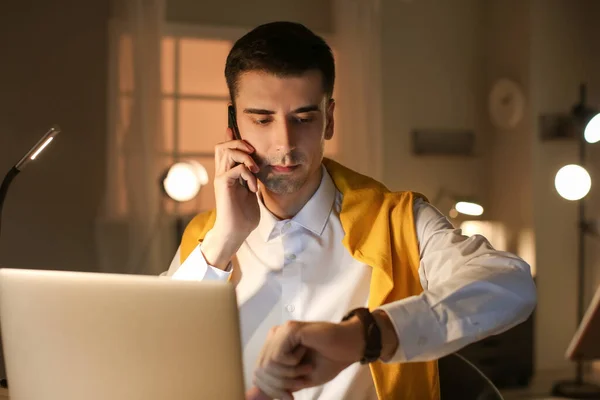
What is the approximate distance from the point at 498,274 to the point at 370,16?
3.67 metres

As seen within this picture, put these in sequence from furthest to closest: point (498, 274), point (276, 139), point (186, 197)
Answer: point (186, 197)
point (276, 139)
point (498, 274)

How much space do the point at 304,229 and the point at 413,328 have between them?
2.17ft

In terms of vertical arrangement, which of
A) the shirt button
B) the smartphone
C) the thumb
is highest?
the smartphone

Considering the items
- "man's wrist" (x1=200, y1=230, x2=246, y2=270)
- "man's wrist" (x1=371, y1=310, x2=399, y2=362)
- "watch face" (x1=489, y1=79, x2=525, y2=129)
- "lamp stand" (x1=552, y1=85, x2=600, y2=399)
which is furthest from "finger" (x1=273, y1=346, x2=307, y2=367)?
"watch face" (x1=489, y1=79, x2=525, y2=129)

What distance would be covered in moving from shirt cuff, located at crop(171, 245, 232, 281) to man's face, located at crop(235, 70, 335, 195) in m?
0.20

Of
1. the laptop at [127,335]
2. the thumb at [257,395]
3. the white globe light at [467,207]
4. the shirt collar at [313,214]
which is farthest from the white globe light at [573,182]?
the laptop at [127,335]

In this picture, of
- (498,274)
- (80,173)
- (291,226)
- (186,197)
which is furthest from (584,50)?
(498,274)

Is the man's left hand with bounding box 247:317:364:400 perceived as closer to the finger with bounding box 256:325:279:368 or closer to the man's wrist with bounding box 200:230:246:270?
the finger with bounding box 256:325:279:368

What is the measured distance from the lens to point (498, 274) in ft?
3.43

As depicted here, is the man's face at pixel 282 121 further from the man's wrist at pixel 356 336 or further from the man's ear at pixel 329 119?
the man's wrist at pixel 356 336

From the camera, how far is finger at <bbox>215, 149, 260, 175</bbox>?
145 cm

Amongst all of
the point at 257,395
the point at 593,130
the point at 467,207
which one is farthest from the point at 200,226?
the point at 593,130

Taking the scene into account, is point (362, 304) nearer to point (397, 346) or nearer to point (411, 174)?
point (397, 346)

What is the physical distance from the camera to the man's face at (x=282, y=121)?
142 centimetres
